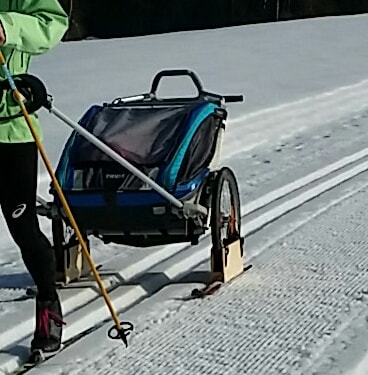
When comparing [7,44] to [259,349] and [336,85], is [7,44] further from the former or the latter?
[336,85]

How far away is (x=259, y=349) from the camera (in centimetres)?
404

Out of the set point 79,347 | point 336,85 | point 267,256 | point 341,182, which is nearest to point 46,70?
point 336,85

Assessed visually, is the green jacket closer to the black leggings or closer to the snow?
the black leggings

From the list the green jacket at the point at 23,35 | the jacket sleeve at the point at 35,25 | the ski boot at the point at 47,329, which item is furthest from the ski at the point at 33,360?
the jacket sleeve at the point at 35,25

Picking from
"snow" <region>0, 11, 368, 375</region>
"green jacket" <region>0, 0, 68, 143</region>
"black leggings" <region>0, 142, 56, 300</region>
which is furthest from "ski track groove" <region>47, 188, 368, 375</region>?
"green jacket" <region>0, 0, 68, 143</region>

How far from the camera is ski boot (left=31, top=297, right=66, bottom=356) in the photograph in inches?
156

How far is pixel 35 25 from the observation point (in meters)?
3.59

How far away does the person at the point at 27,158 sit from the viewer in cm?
357

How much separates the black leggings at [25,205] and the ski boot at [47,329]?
61mm

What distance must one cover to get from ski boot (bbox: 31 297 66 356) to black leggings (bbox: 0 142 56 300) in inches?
2.4

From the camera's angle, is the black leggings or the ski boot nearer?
the black leggings

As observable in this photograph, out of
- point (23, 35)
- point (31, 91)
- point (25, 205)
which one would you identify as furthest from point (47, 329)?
point (23, 35)

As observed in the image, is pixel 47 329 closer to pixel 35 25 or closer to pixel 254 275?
pixel 35 25

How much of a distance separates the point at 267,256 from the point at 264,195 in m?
1.55
